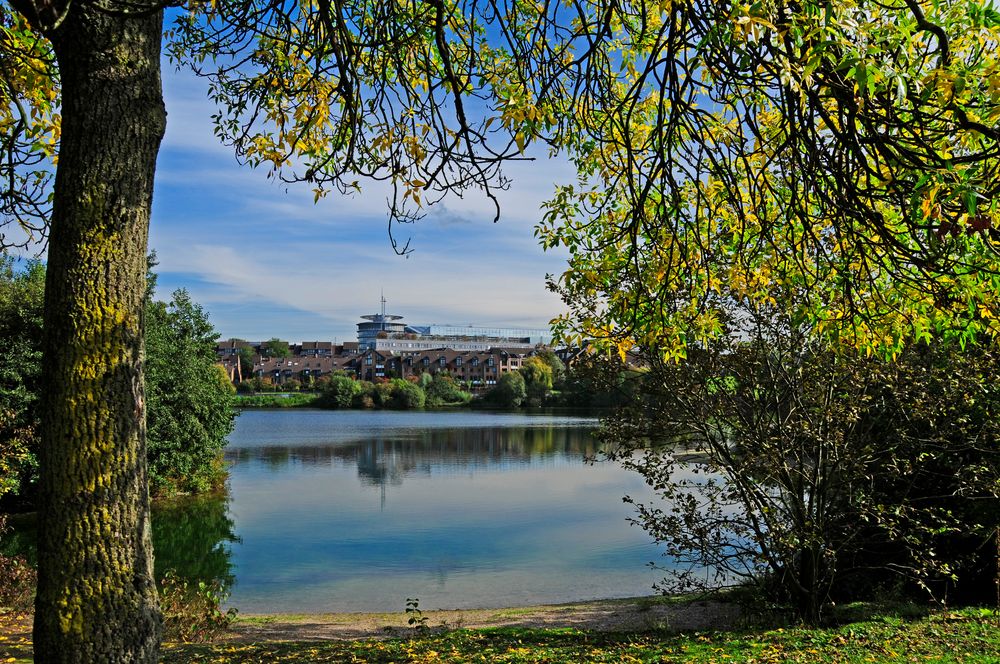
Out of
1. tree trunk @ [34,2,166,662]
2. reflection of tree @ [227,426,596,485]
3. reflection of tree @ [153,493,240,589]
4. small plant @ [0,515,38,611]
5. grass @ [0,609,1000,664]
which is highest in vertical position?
tree trunk @ [34,2,166,662]

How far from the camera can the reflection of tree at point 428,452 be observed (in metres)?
30.0

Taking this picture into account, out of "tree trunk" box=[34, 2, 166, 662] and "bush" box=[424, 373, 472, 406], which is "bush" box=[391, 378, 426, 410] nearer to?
"bush" box=[424, 373, 472, 406]

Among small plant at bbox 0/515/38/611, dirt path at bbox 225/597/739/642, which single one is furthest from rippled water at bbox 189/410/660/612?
small plant at bbox 0/515/38/611

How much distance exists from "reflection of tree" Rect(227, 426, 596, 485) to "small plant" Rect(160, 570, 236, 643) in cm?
1523

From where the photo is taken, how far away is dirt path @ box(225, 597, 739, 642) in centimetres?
935

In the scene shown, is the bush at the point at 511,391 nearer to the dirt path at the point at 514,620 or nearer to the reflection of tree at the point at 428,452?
the reflection of tree at the point at 428,452

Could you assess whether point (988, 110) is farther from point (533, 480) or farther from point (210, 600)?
point (533, 480)

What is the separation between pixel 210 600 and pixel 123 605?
794 cm

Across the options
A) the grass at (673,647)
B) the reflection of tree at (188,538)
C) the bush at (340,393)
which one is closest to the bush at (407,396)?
the bush at (340,393)

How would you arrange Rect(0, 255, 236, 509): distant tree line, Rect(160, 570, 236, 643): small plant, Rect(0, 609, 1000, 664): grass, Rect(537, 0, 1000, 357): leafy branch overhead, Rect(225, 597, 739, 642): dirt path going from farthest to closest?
Rect(0, 255, 236, 509): distant tree line
Rect(225, 597, 739, 642): dirt path
Rect(160, 570, 236, 643): small plant
Rect(0, 609, 1000, 664): grass
Rect(537, 0, 1000, 357): leafy branch overhead

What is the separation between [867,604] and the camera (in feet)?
29.7

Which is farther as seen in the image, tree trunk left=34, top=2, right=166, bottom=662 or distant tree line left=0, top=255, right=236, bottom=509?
distant tree line left=0, top=255, right=236, bottom=509

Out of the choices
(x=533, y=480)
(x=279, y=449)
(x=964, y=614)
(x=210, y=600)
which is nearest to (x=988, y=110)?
(x=964, y=614)

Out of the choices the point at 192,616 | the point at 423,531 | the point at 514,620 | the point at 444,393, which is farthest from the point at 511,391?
the point at 192,616
